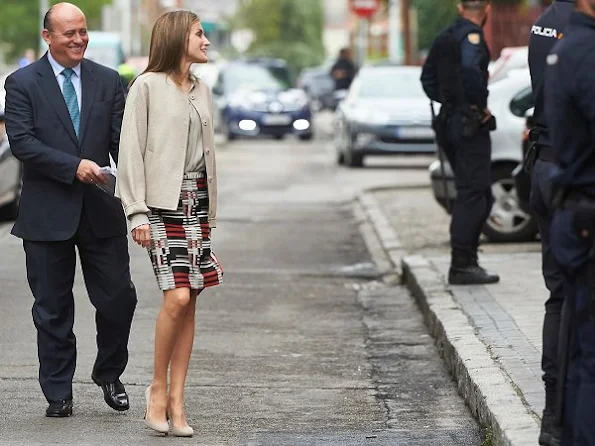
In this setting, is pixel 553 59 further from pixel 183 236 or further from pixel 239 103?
pixel 239 103

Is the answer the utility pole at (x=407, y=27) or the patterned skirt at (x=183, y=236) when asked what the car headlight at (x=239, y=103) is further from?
the patterned skirt at (x=183, y=236)

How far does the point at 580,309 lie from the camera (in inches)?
201

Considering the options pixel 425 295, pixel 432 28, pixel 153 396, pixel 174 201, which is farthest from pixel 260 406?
pixel 432 28

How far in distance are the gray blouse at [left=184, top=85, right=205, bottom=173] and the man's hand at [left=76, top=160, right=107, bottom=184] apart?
433mm

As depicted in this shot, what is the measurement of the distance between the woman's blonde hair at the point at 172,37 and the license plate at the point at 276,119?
28518 millimetres

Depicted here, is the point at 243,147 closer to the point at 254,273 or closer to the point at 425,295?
the point at 254,273

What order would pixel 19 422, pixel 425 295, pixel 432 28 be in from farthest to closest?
pixel 432 28, pixel 425 295, pixel 19 422

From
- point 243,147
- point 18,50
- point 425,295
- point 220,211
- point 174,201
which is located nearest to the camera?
point 174,201

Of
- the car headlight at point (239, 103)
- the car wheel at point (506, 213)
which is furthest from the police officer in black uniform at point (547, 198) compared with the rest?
the car headlight at point (239, 103)

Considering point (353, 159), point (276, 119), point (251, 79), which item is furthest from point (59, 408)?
point (251, 79)

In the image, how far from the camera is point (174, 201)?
6562mm

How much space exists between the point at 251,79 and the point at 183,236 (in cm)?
3025

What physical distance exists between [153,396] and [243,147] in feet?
88.9

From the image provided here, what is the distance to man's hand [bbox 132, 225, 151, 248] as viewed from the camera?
21.5 feet
